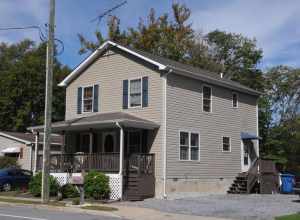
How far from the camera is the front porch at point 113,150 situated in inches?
928

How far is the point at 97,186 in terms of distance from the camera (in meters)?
23.1

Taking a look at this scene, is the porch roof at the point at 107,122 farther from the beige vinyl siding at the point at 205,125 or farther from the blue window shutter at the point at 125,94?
the beige vinyl siding at the point at 205,125

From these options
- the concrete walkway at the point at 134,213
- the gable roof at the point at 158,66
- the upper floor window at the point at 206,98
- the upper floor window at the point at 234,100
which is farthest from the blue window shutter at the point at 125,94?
the concrete walkway at the point at 134,213

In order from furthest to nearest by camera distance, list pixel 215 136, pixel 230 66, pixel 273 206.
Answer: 1. pixel 230 66
2. pixel 215 136
3. pixel 273 206

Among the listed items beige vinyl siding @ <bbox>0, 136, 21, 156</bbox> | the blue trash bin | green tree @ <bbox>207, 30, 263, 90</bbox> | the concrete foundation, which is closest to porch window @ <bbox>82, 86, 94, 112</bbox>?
the concrete foundation

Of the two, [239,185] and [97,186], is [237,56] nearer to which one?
[239,185]

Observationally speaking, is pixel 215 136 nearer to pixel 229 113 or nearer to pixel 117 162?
pixel 229 113

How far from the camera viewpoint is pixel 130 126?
24.2m

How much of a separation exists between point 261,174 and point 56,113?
2962 cm

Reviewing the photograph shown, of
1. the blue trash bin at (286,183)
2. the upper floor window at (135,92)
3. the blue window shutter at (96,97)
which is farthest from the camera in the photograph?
the blue trash bin at (286,183)

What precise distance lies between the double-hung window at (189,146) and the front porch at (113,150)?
5.87ft

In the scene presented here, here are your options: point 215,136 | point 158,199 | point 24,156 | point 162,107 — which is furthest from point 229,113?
point 24,156

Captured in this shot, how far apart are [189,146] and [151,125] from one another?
9.39 feet

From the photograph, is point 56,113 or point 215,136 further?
point 56,113
